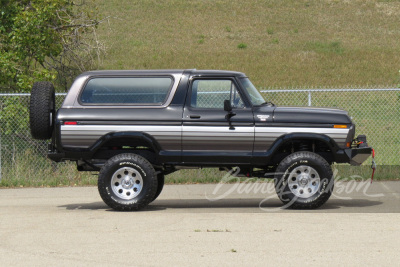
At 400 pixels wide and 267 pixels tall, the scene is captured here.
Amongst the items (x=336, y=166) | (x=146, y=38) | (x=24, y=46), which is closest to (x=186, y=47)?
(x=146, y=38)

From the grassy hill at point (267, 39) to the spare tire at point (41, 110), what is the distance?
71.9 ft

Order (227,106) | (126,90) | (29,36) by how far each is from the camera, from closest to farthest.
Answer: (227,106), (126,90), (29,36)

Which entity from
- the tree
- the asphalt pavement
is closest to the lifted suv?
the asphalt pavement

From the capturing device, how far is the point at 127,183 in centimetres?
1215

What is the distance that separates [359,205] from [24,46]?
9.88m

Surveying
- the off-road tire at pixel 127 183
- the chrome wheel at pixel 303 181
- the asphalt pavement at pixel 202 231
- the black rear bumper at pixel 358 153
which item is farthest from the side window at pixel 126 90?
the black rear bumper at pixel 358 153

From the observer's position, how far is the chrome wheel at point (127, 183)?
12102 mm

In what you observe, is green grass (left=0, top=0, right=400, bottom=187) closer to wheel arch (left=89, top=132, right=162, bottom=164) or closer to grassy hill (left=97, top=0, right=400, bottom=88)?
grassy hill (left=97, top=0, right=400, bottom=88)

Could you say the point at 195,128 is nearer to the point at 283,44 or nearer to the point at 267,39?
the point at 283,44

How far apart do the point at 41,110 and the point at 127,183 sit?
1695 mm

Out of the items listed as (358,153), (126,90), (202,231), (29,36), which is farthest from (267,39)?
(202,231)

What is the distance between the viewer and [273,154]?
12117mm

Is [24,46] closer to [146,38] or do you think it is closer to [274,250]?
[274,250]

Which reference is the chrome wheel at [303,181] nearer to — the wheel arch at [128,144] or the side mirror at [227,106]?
the side mirror at [227,106]
